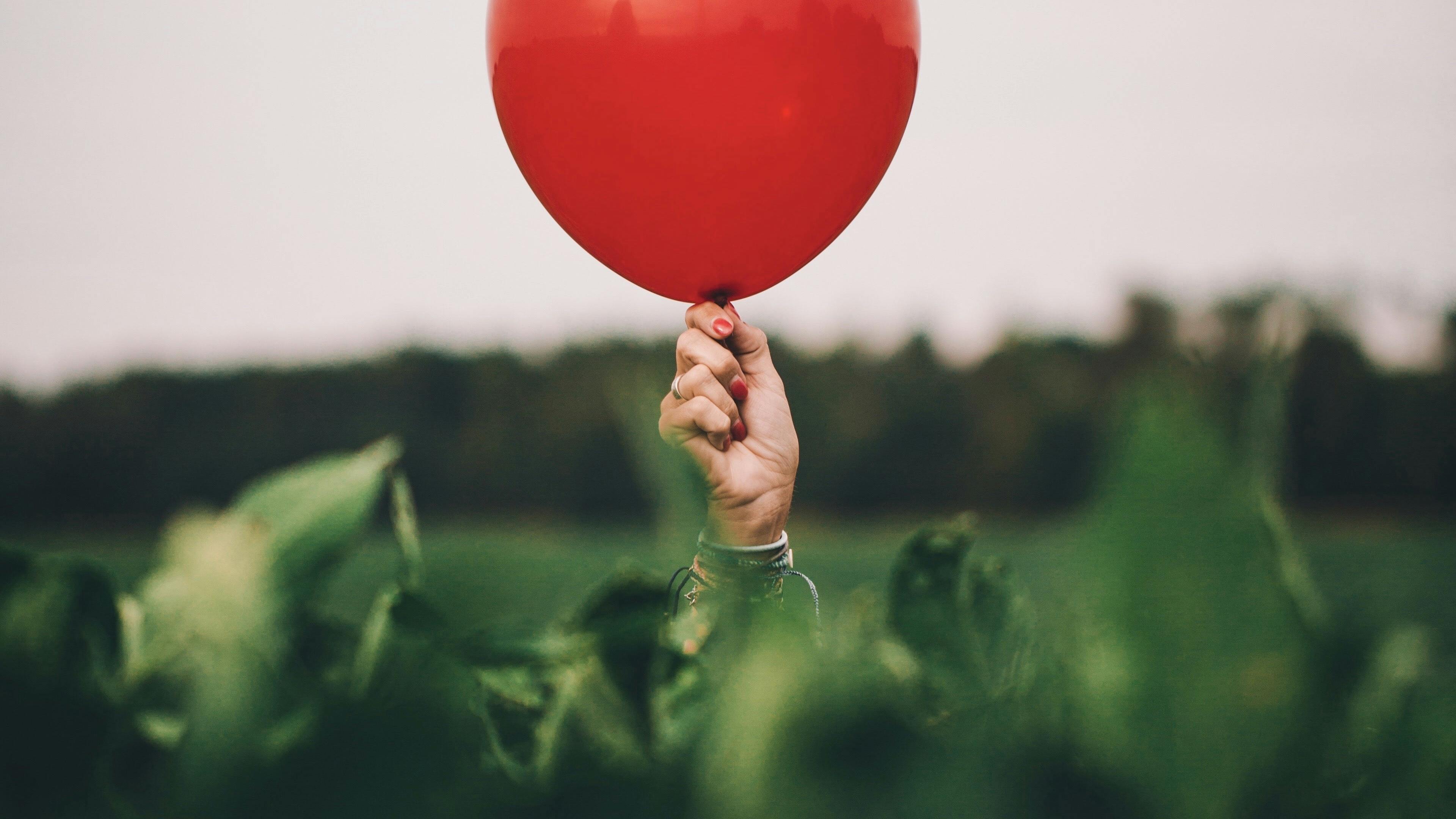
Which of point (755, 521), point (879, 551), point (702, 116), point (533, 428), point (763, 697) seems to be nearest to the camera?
point (763, 697)

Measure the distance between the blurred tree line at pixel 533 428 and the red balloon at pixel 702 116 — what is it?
8.98m

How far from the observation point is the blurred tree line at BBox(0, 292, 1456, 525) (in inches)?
440

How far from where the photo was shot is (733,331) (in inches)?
53.4

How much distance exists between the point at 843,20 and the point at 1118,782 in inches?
43.4

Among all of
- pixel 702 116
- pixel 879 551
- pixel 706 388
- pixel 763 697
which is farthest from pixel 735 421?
pixel 879 551

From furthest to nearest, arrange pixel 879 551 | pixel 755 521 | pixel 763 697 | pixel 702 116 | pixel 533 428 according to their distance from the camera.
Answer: pixel 879 551 → pixel 533 428 → pixel 755 521 → pixel 702 116 → pixel 763 697

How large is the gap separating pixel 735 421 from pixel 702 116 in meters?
0.42

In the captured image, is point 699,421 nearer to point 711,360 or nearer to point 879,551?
point 711,360

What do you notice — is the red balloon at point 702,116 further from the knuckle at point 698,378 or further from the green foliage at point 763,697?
the green foliage at point 763,697

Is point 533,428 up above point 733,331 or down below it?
below

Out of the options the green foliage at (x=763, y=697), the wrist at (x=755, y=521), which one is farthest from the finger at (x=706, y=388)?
the green foliage at (x=763, y=697)

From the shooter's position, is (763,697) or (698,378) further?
(698,378)

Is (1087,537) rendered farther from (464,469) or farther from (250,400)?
(250,400)

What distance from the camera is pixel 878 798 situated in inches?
10.2
